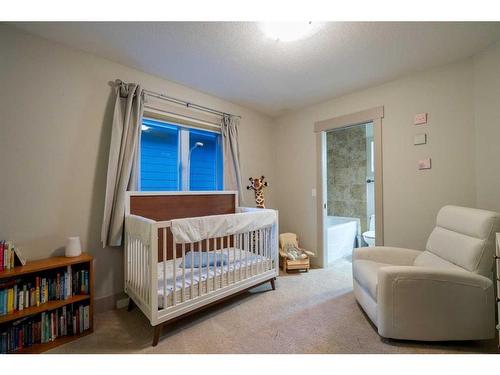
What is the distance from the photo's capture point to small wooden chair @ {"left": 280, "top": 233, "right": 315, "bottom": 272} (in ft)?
9.08

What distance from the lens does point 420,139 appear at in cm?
217

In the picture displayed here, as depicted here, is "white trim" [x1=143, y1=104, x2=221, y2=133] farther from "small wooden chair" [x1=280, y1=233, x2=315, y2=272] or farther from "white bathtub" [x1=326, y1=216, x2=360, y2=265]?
"white bathtub" [x1=326, y1=216, x2=360, y2=265]

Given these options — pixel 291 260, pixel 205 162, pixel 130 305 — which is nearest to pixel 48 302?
pixel 130 305

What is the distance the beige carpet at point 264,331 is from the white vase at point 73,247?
0.60 metres

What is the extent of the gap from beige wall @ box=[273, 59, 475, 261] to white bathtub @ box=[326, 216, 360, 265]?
883 mm

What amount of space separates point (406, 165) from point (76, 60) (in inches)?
131

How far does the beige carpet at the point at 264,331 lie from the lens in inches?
54.6

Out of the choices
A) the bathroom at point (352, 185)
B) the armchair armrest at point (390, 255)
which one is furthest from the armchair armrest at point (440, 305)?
the bathroom at point (352, 185)

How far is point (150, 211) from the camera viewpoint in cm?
206

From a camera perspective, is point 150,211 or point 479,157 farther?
point 150,211

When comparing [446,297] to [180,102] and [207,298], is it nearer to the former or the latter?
[207,298]

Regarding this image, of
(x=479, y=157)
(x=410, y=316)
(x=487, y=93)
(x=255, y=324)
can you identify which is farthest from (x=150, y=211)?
(x=487, y=93)

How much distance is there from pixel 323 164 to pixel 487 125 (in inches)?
60.8

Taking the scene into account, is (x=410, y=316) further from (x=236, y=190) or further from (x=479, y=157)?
(x=236, y=190)
